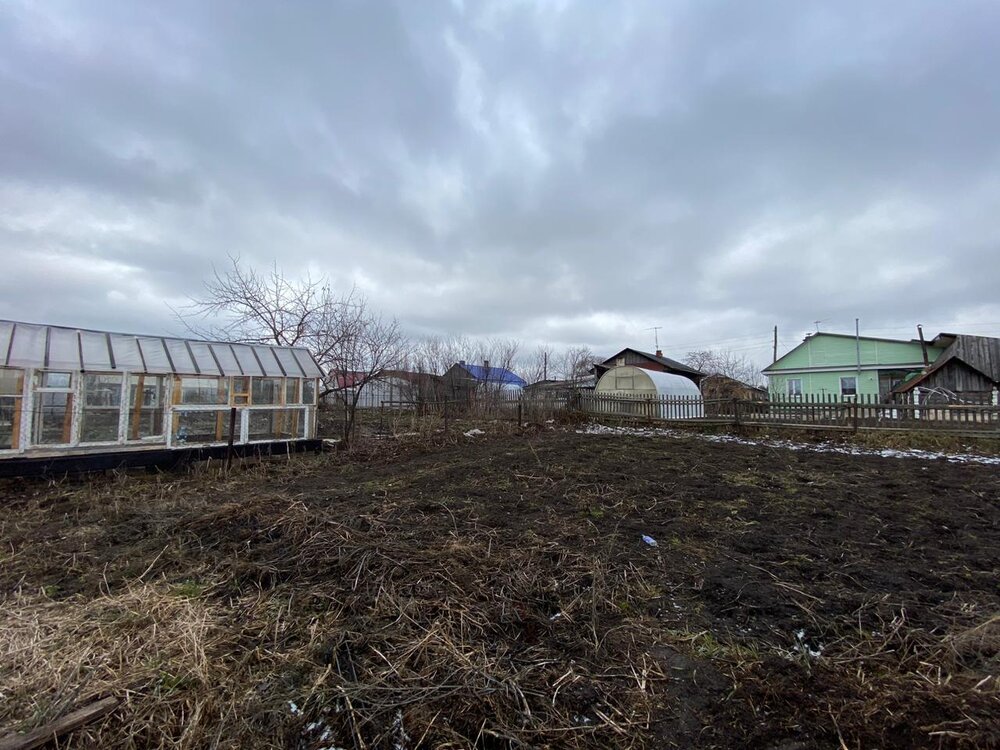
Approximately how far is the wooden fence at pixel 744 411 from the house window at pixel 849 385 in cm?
1245

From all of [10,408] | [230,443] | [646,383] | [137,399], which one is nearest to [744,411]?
[646,383]

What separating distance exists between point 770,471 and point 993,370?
65.6 feet

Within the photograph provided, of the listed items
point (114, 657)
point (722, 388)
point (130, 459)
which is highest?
point (722, 388)

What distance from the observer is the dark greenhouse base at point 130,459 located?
6.61 metres

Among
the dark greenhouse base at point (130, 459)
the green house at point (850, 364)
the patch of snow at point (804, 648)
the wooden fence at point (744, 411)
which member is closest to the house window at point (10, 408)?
the dark greenhouse base at point (130, 459)

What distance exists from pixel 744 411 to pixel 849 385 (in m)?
16.2

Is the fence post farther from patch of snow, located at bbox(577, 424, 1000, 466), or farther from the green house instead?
the green house

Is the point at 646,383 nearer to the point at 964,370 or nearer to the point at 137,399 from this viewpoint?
the point at 964,370

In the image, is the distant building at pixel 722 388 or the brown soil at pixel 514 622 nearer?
the brown soil at pixel 514 622

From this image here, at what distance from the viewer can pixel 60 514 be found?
519 centimetres

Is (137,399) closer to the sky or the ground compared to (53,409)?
closer to the sky

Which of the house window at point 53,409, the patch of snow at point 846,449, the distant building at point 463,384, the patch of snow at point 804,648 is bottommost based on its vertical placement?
the patch of snow at point 804,648

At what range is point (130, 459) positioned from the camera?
748cm

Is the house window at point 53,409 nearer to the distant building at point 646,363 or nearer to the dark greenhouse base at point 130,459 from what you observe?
the dark greenhouse base at point 130,459
